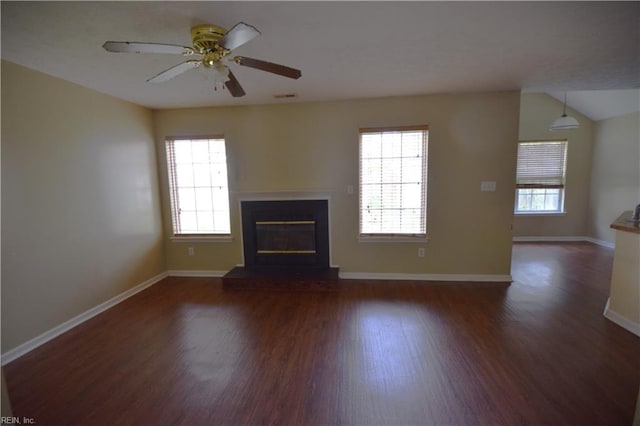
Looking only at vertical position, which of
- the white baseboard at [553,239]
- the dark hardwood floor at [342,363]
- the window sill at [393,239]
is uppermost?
the window sill at [393,239]

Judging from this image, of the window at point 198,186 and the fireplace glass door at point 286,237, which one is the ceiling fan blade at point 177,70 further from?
the fireplace glass door at point 286,237

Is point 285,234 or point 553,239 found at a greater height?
point 285,234

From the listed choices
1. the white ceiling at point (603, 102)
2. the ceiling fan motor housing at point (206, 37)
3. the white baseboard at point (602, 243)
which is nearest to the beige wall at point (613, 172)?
the white baseboard at point (602, 243)

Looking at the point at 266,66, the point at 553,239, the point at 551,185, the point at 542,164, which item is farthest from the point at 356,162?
the point at 553,239

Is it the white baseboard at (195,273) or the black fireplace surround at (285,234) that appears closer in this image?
the black fireplace surround at (285,234)

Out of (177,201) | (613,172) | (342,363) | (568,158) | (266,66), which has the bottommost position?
(342,363)

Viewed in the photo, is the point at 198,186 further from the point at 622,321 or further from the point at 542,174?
the point at 542,174

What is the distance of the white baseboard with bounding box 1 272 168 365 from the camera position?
7.07ft

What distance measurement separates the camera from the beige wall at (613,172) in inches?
180

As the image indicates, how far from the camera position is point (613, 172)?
4.89 metres

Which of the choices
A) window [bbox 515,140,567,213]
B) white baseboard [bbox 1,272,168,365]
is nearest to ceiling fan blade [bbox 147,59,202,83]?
white baseboard [bbox 1,272,168,365]

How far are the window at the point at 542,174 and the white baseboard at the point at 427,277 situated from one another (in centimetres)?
295

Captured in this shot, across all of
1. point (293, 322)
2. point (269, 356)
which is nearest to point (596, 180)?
point (293, 322)

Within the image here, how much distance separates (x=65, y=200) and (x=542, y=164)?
776 cm
